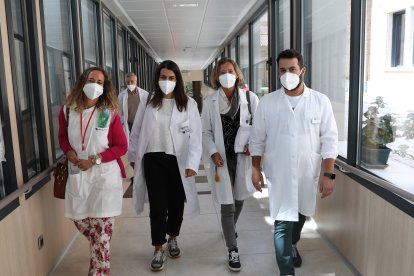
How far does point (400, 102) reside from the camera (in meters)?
2.19

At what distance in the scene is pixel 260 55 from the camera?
670cm

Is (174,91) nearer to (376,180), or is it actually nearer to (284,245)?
(284,245)

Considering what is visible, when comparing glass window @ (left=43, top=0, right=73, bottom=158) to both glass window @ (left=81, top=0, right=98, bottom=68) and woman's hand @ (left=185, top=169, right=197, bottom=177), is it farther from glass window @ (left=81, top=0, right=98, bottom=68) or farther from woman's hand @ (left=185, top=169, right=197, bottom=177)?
woman's hand @ (left=185, top=169, right=197, bottom=177)

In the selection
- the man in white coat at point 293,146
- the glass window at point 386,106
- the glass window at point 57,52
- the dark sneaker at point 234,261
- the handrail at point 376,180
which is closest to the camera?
the handrail at point 376,180

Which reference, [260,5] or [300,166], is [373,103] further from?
[260,5]

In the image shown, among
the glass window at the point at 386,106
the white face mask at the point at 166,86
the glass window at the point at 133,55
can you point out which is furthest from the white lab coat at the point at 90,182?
the glass window at the point at 133,55

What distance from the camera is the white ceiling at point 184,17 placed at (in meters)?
5.76

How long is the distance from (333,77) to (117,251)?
94.8 inches

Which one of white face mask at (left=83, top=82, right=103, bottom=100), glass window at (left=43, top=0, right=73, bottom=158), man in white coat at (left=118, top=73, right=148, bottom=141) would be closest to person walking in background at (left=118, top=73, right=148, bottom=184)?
man in white coat at (left=118, top=73, right=148, bottom=141)

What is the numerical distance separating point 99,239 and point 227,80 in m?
1.37

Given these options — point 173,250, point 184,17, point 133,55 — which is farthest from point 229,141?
point 133,55

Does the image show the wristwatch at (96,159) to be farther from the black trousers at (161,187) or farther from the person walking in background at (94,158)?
the black trousers at (161,187)

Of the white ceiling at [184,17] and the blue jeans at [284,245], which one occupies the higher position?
the white ceiling at [184,17]

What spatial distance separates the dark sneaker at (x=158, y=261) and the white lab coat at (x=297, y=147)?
94 cm
